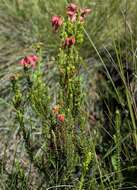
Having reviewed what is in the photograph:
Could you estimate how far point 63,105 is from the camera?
7.08ft

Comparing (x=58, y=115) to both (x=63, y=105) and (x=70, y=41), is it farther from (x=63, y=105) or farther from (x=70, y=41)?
(x=70, y=41)

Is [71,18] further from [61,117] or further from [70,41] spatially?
[61,117]

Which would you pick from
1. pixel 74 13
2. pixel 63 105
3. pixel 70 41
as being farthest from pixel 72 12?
pixel 63 105

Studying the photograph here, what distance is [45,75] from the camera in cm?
336

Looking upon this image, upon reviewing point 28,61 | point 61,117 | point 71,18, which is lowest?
point 61,117

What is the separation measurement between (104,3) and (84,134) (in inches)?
62.4

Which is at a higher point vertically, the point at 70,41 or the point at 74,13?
the point at 74,13

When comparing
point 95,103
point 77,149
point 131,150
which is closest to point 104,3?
point 95,103

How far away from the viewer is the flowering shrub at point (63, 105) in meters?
2.06

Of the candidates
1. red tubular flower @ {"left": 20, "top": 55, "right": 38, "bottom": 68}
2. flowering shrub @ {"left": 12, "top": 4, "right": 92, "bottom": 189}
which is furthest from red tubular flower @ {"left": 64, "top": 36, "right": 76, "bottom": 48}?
red tubular flower @ {"left": 20, "top": 55, "right": 38, "bottom": 68}

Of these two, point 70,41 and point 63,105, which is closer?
point 70,41

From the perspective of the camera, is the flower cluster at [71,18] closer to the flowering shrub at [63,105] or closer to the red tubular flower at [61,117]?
the flowering shrub at [63,105]

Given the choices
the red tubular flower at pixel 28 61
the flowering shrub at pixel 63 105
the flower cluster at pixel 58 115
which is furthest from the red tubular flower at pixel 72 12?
the flower cluster at pixel 58 115

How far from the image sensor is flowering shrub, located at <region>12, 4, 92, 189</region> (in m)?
2.06
